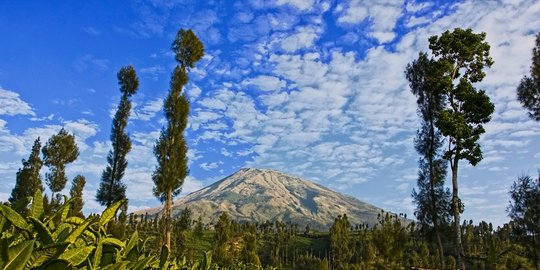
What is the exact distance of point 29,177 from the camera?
124 ft

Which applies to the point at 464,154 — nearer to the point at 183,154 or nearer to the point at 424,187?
the point at 424,187

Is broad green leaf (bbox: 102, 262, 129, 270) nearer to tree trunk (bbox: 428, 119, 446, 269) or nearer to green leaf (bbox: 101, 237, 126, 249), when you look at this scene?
green leaf (bbox: 101, 237, 126, 249)

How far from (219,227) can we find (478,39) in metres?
→ 37.6

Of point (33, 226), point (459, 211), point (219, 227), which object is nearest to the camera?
point (33, 226)

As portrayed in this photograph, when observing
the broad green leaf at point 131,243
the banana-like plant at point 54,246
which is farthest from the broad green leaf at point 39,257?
the broad green leaf at point 131,243

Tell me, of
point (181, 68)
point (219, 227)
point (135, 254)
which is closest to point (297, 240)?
point (219, 227)

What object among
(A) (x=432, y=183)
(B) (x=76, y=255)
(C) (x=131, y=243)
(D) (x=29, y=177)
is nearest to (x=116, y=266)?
(B) (x=76, y=255)

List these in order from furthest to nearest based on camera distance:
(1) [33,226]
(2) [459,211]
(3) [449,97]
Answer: (3) [449,97] → (2) [459,211] → (1) [33,226]

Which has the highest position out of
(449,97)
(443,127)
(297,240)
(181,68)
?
(181,68)

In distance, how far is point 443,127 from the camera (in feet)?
68.3

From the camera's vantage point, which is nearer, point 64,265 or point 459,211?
point 64,265

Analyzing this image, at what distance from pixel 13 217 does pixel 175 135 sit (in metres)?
23.8

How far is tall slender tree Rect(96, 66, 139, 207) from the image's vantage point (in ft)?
99.5

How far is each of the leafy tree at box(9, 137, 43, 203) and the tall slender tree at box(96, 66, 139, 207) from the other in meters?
10.3
